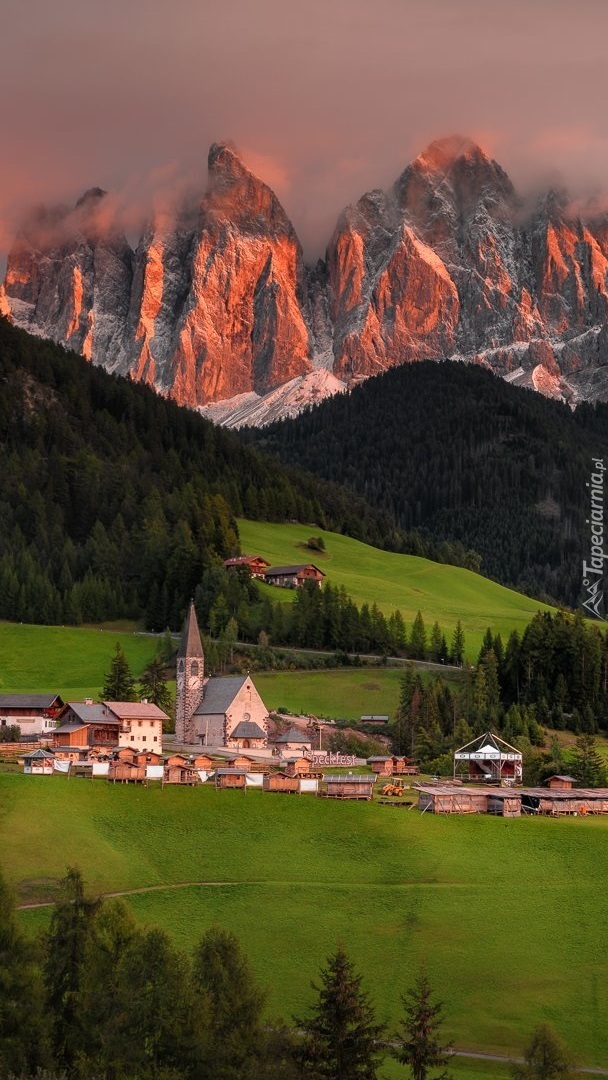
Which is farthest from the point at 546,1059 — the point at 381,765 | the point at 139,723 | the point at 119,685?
the point at 119,685

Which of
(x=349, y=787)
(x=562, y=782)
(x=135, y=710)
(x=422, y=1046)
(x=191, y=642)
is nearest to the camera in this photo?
(x=422, y=1046)

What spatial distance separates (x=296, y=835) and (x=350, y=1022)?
2743cm

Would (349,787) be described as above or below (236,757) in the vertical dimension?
below

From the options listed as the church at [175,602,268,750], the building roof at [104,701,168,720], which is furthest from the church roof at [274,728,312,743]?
the building roof at [104,701,168,720]

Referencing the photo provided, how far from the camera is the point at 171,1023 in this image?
49500mm

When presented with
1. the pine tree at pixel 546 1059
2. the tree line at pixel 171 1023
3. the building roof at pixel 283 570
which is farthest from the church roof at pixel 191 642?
the pine tree at pixel 546 1059

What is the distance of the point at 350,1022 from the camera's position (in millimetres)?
50906

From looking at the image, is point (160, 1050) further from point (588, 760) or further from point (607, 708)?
point (607, 708)

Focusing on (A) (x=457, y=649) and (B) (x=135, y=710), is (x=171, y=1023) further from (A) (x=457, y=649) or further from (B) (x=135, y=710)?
(A) (x=457, y=649)

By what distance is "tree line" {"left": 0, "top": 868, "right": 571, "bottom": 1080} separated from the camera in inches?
1937

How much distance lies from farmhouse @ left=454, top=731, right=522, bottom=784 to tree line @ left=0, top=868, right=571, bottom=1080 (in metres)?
48.3

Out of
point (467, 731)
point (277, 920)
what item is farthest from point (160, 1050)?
point (467, 731)

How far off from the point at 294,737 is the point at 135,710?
12.4 m

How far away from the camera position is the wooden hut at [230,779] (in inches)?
3467
